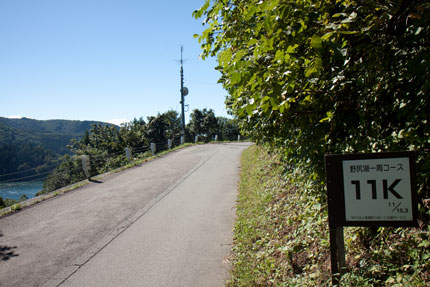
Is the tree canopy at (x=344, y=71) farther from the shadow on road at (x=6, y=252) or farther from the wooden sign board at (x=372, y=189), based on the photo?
the shadow on road at (x=6, y=252)

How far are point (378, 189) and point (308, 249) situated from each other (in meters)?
1.83

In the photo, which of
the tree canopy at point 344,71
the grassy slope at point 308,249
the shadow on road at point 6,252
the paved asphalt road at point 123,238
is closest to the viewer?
the tree canopy at point 344,71

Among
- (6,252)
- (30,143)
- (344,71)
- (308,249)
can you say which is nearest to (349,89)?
(344,71)

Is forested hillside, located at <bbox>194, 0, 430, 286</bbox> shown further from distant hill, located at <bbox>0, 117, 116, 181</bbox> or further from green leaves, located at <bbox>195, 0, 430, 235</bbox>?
Answer: distant hill, located at <bbox>0, 117, 116, 181</bbox>

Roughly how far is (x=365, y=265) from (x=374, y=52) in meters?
2.16

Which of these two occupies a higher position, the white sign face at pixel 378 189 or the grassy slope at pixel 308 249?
the white sign face at pixel 378 189

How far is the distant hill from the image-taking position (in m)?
74.3

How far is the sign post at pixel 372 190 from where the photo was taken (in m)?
2.29

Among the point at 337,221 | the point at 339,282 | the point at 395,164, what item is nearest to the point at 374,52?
the point at 395,164

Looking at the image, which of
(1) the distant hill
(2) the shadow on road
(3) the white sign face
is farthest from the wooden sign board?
(1) the distant hill

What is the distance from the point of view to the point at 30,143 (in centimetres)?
9469

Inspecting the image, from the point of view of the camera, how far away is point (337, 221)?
2539 millimetres

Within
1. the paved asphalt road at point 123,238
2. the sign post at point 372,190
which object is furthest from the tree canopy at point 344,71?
the paved asphalt road at point 123,238

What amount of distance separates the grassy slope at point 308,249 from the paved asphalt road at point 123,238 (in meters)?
0.49
